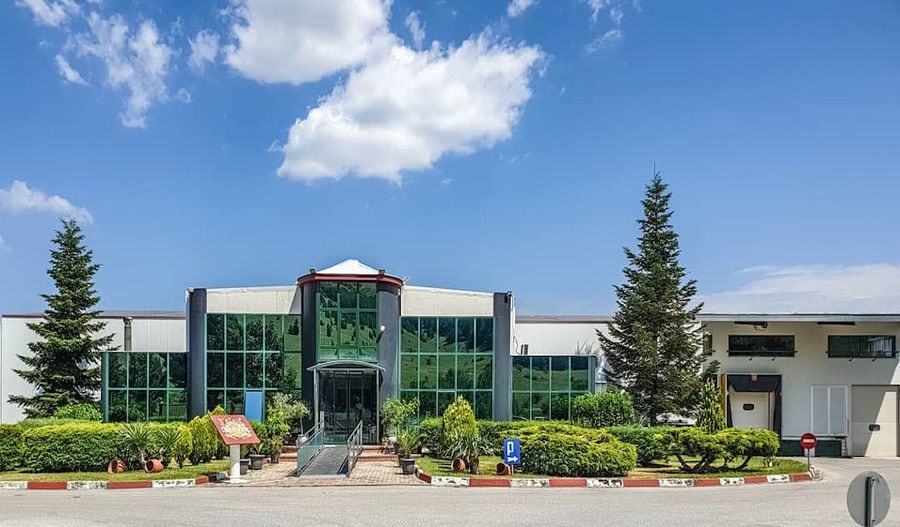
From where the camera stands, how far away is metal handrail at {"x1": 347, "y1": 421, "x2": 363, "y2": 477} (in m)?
24.6

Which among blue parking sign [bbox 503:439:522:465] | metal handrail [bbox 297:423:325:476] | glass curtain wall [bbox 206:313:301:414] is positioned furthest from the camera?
glass curtain wall [bbox 206:313:301:414]

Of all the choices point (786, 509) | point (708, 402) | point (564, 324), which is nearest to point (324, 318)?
point (564, 324)

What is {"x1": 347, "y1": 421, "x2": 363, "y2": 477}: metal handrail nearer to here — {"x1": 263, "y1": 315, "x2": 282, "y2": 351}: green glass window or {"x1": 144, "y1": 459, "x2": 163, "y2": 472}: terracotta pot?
{"x1": 263, "y1": 315, "x2": 282, "y2": 351}: green glass window

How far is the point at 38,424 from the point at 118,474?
18.0 feet

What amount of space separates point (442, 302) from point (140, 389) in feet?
39.9

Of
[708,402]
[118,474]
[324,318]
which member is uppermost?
[324,318]

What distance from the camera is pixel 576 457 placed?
22.3 metres

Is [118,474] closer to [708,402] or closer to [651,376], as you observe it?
[708,402]

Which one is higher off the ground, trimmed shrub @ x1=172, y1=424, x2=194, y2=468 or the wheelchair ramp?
trimmed shrub @ x1=172, y1=424, x2=194, y2=468

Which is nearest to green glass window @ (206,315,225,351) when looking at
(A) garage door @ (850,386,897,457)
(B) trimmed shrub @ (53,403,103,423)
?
(B) trimmed shrub @ (53,403,103,423)

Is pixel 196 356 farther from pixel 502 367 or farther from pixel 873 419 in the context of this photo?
pixel 873 419

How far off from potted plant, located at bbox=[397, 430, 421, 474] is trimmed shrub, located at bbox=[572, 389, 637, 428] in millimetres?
7452

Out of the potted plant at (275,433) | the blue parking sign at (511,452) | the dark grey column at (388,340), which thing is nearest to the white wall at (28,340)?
the potted plant at (275,433)

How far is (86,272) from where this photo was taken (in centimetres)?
3453
